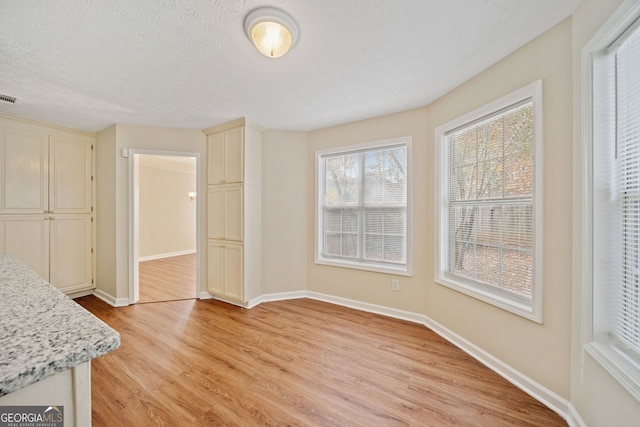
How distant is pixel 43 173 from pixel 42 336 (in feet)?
13.6

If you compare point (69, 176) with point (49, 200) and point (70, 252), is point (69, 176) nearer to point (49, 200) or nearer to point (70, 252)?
point (49, 200)

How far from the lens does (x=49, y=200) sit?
3459 mm

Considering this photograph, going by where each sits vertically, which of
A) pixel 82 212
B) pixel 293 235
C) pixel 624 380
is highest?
pixel 82 212

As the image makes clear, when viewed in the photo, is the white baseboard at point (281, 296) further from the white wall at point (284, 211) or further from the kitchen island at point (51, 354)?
the kitchen island at point (51, 354)

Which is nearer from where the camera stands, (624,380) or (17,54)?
(624,380)

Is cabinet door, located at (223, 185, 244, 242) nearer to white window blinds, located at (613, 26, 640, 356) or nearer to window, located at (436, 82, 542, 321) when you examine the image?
window, located at (436, 82, 542, 321)

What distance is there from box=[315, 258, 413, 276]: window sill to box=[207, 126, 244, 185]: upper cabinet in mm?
1599

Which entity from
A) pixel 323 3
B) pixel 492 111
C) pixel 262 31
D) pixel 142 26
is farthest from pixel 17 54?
pixel 492 111

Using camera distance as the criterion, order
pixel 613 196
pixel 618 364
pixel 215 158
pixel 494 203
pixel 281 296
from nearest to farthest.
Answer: pixel 618 364
pixel 613 196
pixel 494 203
pixel 215 158
pixel 281 296

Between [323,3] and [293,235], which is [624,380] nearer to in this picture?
[323,3]

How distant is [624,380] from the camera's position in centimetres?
120

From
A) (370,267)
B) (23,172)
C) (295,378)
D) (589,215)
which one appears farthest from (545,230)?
(23,172)

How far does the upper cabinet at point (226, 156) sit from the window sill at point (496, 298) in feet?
8.97

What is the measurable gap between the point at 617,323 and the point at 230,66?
3.02 meters
